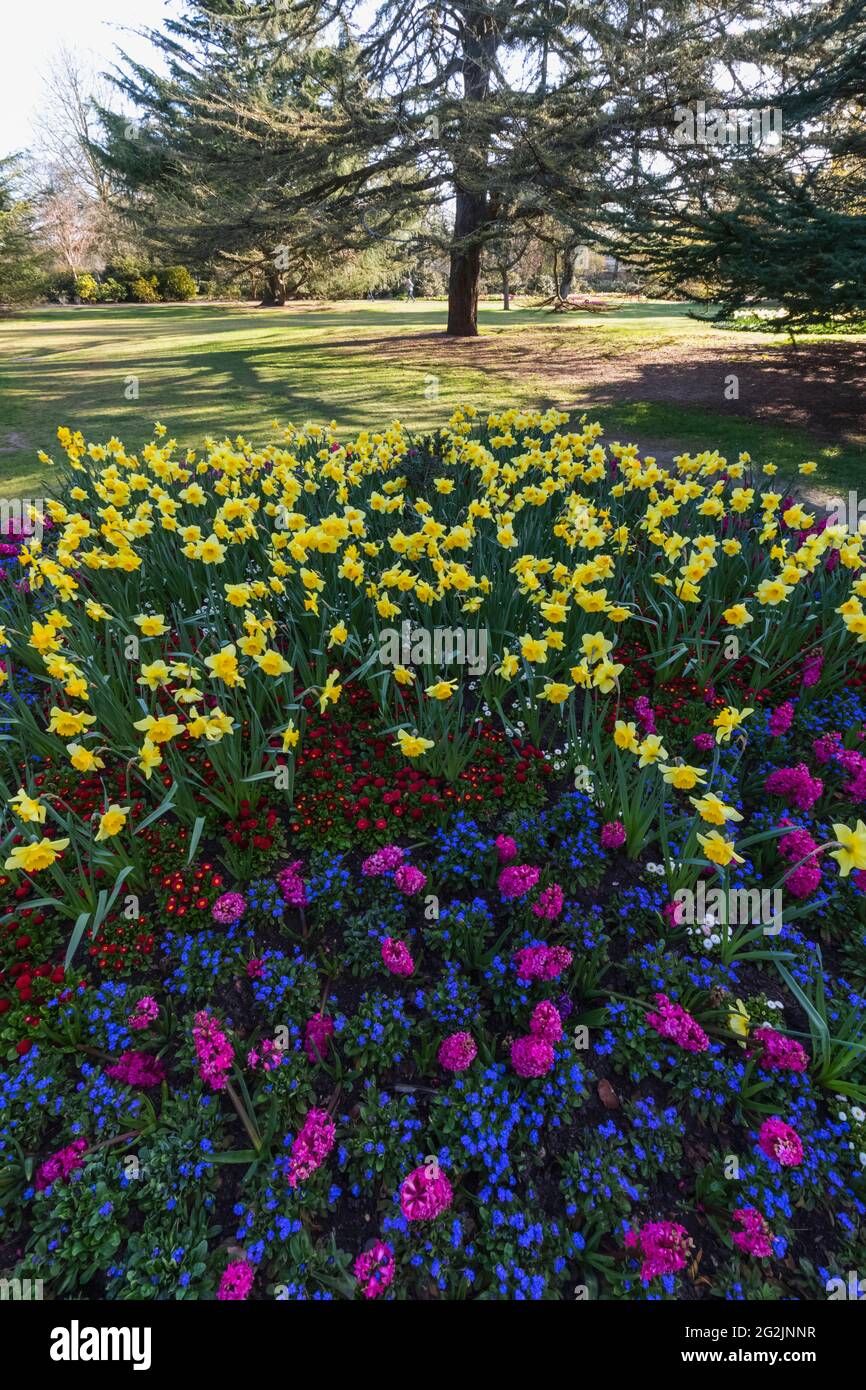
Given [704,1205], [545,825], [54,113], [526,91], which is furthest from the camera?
[54,113]

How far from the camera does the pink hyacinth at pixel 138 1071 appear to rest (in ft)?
6.28

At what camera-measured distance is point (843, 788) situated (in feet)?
9.39

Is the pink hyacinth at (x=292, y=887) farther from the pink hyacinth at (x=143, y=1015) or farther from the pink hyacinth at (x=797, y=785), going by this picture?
the pink hyacinth at (x=797, y=785)

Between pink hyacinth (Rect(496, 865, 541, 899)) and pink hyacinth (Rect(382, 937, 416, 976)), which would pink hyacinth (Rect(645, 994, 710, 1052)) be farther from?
pink hyacinth (Rect(382, 937, 416, 976))

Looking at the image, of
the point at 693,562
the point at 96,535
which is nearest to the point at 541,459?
the point at 693,562

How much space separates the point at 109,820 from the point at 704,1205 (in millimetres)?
2032

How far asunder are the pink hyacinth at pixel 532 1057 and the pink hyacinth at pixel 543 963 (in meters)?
0.20

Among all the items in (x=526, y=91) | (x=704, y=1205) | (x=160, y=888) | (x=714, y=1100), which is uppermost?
(x=526, y=91)

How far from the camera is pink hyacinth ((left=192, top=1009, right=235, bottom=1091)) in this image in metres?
1.89

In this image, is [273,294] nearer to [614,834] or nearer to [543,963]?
[614,834]

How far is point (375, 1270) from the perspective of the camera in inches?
62.1

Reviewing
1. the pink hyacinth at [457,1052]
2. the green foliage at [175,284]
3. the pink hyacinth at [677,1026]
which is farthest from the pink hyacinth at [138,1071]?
the green foliage at [175,284]

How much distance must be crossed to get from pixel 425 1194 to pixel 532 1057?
452 mm

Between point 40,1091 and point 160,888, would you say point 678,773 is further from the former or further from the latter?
point 40,1091
